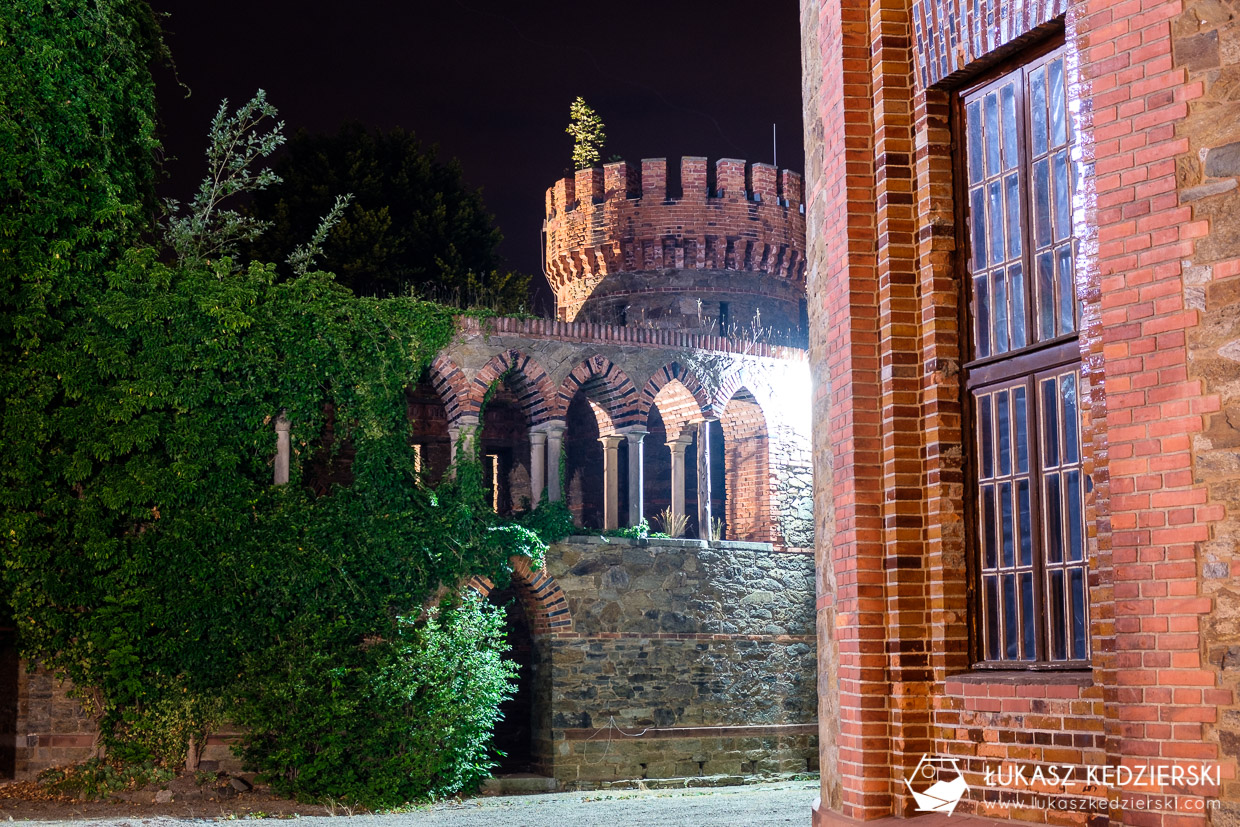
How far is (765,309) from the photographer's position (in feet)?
86.7

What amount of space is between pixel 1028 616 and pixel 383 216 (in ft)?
71.7

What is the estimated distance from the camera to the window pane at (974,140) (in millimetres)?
6297

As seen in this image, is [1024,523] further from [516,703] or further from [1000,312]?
[516,703]

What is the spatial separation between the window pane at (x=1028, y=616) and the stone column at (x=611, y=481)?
12.8 metres

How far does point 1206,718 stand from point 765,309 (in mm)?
22184

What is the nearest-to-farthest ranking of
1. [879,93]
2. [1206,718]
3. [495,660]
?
1. [1206,718]
2. [879,93]
3. [495,660]

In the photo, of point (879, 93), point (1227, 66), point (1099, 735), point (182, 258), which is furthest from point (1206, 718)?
point (182, 258)

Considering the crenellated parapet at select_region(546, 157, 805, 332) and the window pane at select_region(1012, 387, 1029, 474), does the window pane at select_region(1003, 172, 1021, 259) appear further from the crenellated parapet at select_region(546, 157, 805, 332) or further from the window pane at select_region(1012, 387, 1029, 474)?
the crenellated parapet at select_region(546, 157, 805, 332)

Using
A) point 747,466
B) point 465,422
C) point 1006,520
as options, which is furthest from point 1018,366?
point 747,466

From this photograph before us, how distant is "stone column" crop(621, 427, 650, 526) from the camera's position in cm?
1888

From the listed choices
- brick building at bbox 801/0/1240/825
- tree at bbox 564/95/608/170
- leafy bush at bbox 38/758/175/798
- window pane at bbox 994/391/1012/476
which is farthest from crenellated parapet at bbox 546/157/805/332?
window pane at bbox 994/391/1012/476

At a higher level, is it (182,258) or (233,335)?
(182,258)

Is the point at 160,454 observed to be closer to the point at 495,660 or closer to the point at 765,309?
the point at 495,660

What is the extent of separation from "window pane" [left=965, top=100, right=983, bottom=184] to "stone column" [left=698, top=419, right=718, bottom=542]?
12670mm
